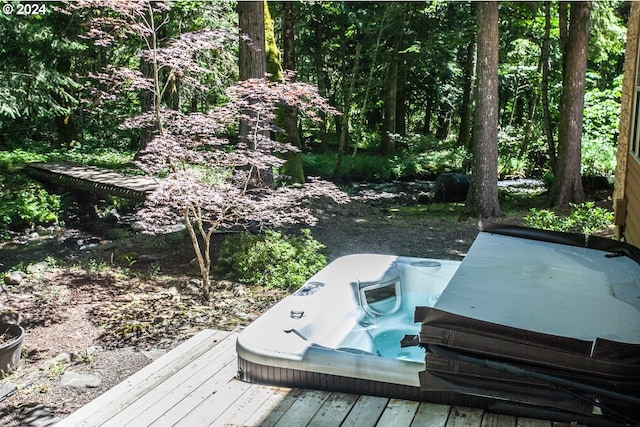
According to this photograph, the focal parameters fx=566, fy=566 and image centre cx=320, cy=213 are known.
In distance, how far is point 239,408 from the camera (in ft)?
9.36

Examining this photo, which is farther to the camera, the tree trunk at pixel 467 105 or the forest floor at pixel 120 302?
the tree trunk at pixel 467 105

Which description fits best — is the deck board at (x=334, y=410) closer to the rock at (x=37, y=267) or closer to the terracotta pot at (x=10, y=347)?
the terracotta pot at (x=10, y=347)

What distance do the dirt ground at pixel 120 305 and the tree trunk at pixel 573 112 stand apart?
7.20 feet

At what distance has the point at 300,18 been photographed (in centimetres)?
1458

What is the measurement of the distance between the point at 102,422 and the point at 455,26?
506 inches

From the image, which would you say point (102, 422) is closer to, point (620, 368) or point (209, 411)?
point (209, 411)

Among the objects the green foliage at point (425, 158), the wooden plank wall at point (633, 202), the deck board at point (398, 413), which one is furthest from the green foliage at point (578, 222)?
the green foliage at point (425, 158)

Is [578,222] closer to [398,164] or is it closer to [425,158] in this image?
[398,164]

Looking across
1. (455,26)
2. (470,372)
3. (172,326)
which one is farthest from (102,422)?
(455,26)

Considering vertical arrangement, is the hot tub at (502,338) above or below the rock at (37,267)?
above

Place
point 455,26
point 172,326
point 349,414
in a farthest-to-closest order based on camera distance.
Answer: point 455,26 < point 172,326 < point 349,414

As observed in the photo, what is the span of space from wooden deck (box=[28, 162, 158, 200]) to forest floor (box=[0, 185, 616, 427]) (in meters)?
0.76

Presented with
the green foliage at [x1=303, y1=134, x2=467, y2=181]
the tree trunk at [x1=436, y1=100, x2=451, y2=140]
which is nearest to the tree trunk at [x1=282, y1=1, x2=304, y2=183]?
the green foliage at [x1=303, y1=134, x2=467, y2=181]

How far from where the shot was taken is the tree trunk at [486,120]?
327 inches
